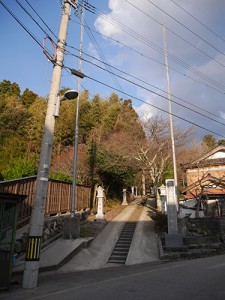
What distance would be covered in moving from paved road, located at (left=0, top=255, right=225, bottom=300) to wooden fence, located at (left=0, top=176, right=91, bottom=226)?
3.38 m

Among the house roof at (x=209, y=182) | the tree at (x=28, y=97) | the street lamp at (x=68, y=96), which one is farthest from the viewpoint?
the tree at (x=28, y=97)

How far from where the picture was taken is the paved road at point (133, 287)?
20.0 feet

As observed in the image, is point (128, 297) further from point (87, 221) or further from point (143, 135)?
point (143, 135)

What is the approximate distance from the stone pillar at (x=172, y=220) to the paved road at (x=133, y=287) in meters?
4.64

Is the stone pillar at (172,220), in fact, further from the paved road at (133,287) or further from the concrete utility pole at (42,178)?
the concrete utility pole at (42,178)

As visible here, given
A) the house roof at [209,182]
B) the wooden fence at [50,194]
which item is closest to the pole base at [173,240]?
the wooden fence at [50,194]

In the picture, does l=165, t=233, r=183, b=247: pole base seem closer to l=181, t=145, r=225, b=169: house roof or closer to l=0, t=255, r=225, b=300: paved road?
l=0, t=255, r=225, b=300: paved road

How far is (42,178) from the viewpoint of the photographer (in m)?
7.83

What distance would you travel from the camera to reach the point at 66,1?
9578 mm

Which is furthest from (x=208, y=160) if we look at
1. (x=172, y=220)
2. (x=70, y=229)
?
(x=70, y=229)

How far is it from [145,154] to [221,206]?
24.2 ft

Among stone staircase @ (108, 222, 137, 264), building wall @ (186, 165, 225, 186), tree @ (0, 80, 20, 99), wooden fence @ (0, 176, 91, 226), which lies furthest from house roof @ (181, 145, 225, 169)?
tree @ (0, 80, 20, 99)

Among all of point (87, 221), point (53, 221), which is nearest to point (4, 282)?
point (53, 221)

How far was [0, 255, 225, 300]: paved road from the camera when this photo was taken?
610cm
